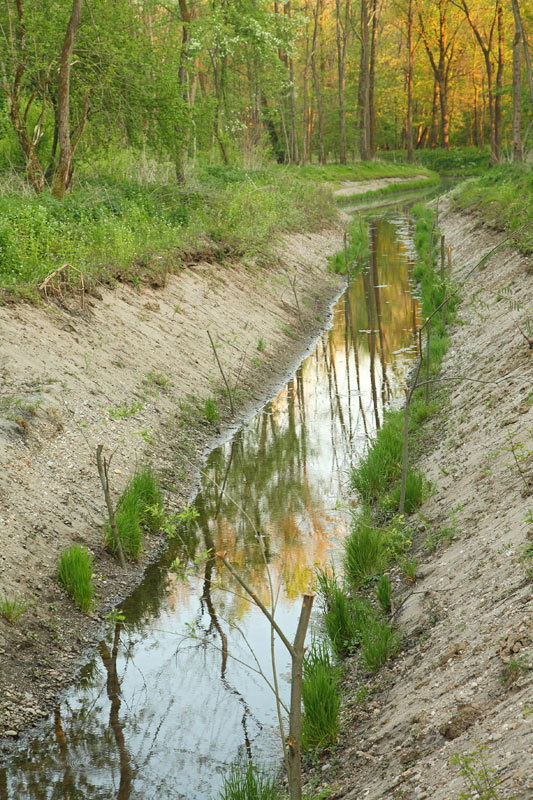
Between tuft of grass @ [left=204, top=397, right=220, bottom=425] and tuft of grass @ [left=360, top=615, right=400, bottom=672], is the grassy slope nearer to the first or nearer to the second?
tuft of grass @ [left=204, top=397, right=220, bottom=425]

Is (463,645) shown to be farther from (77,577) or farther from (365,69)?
(365,69)

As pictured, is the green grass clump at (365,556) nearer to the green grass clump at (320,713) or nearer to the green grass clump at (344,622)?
the green grass clump at (344,622)

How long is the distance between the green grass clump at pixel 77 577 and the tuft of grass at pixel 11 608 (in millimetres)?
513

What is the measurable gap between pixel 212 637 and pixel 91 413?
3.79 meters

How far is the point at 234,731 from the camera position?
18.1ft

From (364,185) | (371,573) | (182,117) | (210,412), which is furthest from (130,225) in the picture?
(364,185)

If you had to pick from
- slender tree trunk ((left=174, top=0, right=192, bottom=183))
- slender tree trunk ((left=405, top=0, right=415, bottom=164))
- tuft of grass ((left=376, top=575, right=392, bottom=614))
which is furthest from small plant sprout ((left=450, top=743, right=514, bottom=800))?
slender tree trunk ((left=405, top=0, right=415, bottom=164))

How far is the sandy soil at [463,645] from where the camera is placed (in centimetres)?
372

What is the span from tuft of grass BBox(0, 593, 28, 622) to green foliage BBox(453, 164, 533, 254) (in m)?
9.40

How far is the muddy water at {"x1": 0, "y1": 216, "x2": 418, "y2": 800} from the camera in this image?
509 centimetres

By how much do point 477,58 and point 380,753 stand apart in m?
68.9

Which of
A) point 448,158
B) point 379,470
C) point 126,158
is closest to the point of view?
point 379,470

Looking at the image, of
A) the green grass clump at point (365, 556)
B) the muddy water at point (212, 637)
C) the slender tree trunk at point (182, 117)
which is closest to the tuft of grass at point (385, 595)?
the green grass clump at point (365, 556)

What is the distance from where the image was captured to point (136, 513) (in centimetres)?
792
